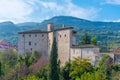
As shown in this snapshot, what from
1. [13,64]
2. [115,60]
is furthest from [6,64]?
[115,60]

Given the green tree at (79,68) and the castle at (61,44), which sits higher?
the castle at (61,44)

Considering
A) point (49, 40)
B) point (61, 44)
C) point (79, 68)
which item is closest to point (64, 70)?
point (79, 68)

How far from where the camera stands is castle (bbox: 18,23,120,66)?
48.1 metres

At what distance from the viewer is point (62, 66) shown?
51438 mm

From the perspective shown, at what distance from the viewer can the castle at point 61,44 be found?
4812 cm

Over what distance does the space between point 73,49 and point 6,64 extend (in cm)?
1562

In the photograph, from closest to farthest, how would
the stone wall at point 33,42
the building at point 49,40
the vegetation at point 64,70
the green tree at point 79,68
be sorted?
1. the vegetation at point 64,70
2. the green tree at point 79,68
3. the building at point 49,40
4. the stone wall at point 33,42

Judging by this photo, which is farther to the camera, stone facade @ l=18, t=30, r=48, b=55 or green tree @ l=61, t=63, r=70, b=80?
stone facade @ l=18, t=30, r=48, b=55

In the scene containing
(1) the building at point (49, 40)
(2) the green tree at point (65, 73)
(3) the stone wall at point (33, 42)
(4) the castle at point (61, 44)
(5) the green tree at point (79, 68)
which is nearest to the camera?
(5) the green tree at point (79, 68)

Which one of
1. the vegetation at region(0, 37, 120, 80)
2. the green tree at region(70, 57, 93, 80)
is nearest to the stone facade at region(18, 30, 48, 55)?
the vegetation at region(0, 37, 120, 80)

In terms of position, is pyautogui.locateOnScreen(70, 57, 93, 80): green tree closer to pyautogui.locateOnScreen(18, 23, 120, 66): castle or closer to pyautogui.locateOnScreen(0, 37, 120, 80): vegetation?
pyautogui.locateOnScreen(0, 37, 120, 80): vegetation

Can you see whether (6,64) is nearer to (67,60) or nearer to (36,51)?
(36,51)

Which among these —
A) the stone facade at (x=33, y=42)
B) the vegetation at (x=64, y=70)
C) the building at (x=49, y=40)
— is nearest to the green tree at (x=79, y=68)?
the vegetation at (x=64, y=70)

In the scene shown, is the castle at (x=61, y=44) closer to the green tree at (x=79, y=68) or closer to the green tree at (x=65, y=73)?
the green tree at (x=79, y=68)
